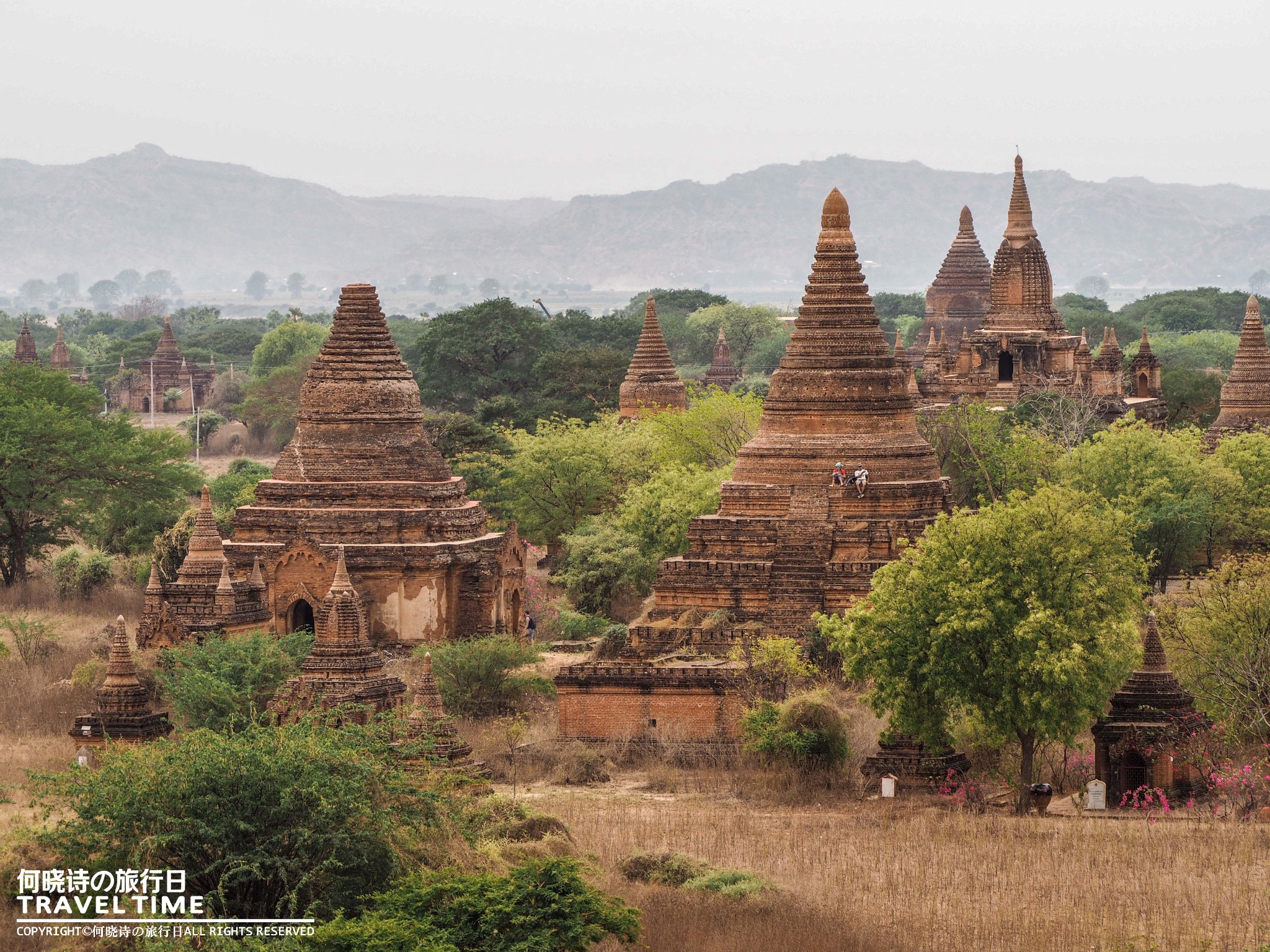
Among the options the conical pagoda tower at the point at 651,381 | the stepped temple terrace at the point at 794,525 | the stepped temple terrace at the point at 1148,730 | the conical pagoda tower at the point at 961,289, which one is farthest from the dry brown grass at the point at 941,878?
the conical pagoda tower at the point at 961,289

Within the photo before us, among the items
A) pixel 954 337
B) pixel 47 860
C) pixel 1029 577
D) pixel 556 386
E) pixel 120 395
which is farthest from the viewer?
pixel 120 395

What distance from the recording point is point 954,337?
83.9 m

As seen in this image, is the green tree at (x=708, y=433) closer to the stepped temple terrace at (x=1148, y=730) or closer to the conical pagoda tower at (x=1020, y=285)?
the conical pagoda tower at (x=1020, y=285)

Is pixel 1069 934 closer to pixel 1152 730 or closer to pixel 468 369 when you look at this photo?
pixel 1152 730

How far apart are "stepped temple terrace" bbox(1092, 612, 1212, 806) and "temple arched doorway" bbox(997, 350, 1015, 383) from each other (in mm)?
33734

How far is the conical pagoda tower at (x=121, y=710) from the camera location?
33.7m

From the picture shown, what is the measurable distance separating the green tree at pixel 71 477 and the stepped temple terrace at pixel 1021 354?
19860 mm

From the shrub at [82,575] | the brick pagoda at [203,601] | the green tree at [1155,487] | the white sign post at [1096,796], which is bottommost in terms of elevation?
the white sign post at [1096,796]

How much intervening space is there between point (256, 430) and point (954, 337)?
1008 inches

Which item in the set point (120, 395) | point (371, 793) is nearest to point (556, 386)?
point (120, 395)

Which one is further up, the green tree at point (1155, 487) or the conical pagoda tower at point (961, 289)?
the conical pagoda tower at point (961, 289)

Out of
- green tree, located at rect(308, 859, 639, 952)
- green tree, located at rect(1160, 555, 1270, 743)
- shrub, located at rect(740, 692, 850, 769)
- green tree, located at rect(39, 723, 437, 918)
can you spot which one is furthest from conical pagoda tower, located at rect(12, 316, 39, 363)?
green tree, located at rect(308, 859, 639, 952)

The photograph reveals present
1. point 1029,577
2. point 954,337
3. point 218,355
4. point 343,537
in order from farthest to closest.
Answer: point 218,355 → point 954,337 → point 343,537 → point 1029,577

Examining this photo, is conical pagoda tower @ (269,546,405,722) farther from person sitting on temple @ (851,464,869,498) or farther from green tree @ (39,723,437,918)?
person sitting on temple @ (851,464,869,498)
